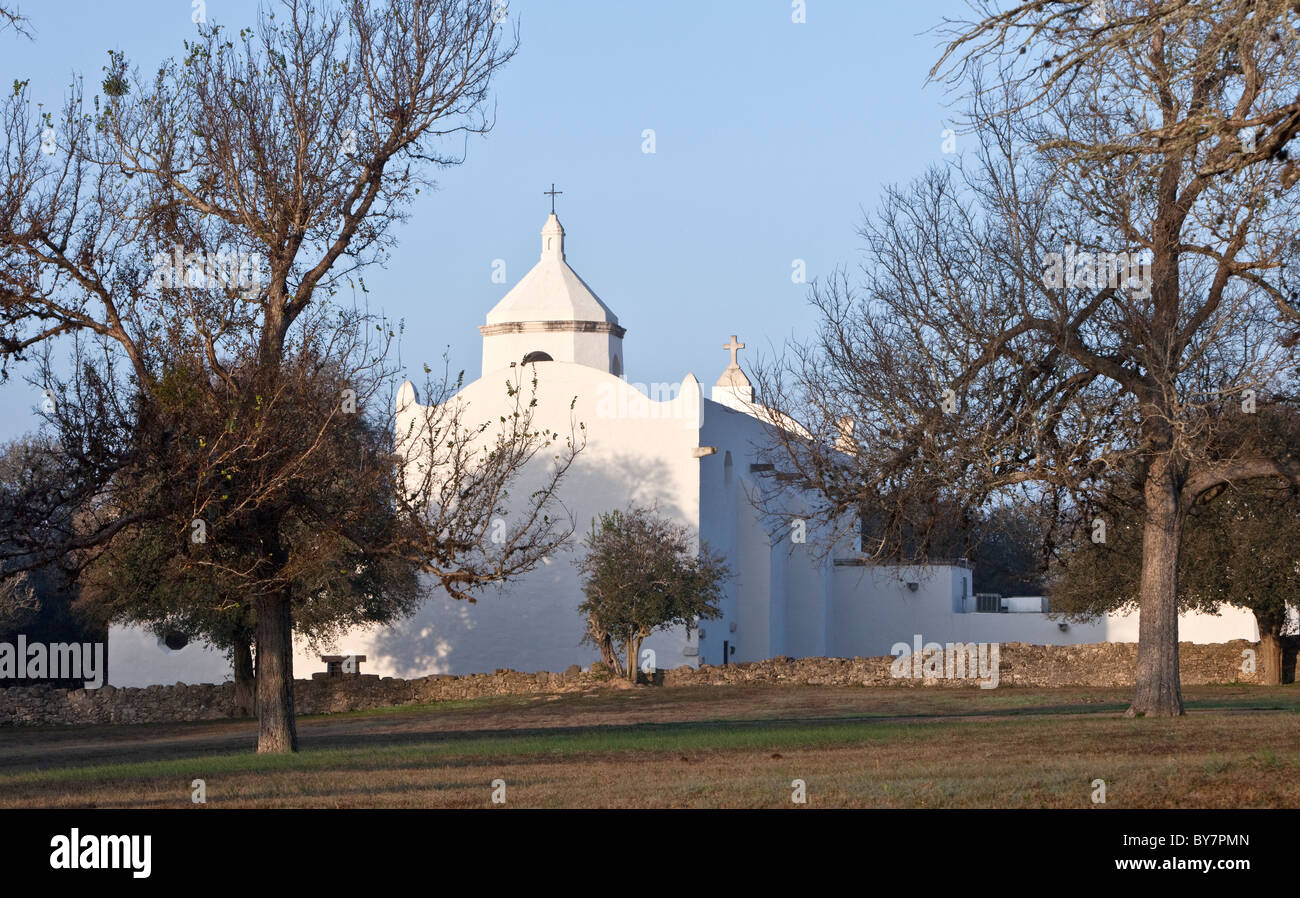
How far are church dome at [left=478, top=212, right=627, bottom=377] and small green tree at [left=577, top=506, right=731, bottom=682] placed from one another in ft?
35.0

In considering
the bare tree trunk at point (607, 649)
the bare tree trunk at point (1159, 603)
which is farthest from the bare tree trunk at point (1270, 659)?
the bare tree trunk at point (1159, 603)

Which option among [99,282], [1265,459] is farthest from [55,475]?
[1265,459]

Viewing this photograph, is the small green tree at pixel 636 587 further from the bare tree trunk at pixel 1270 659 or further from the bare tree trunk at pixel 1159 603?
the bare tree trunk at pixel 1159 603

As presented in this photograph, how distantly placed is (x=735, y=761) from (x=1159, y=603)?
25.8 ft

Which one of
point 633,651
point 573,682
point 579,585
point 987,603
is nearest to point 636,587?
point 633,651

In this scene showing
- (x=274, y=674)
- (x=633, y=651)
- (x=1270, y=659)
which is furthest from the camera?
(x=633, y=651)

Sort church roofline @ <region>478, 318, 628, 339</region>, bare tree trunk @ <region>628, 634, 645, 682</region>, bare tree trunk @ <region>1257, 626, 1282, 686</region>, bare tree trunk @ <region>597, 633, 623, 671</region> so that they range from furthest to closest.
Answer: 1. church roofline @ <region>478, 318, 628, 339</region>
2. bare tree trunk @ <region>597, 633, 623, 671</region>
3. bare tree trunk @ <region>628, 634, 645, 682</region>
4. bare tree trunk @ <region>1257, 626, 1282, 686</region>

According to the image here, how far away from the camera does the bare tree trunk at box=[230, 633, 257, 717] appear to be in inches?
1431

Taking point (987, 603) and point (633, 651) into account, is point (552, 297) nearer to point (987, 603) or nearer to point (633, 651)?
point (633, 651)

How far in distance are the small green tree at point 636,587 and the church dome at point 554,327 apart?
35.0 feet

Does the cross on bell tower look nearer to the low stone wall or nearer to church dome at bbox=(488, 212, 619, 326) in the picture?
church dome at bbox=(488, 212, 619, 326)

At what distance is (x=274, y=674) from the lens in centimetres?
1897

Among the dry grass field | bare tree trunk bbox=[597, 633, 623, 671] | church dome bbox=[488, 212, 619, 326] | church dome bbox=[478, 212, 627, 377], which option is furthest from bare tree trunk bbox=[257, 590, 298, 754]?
church dome bbox=[488, 212, 619, 326]
